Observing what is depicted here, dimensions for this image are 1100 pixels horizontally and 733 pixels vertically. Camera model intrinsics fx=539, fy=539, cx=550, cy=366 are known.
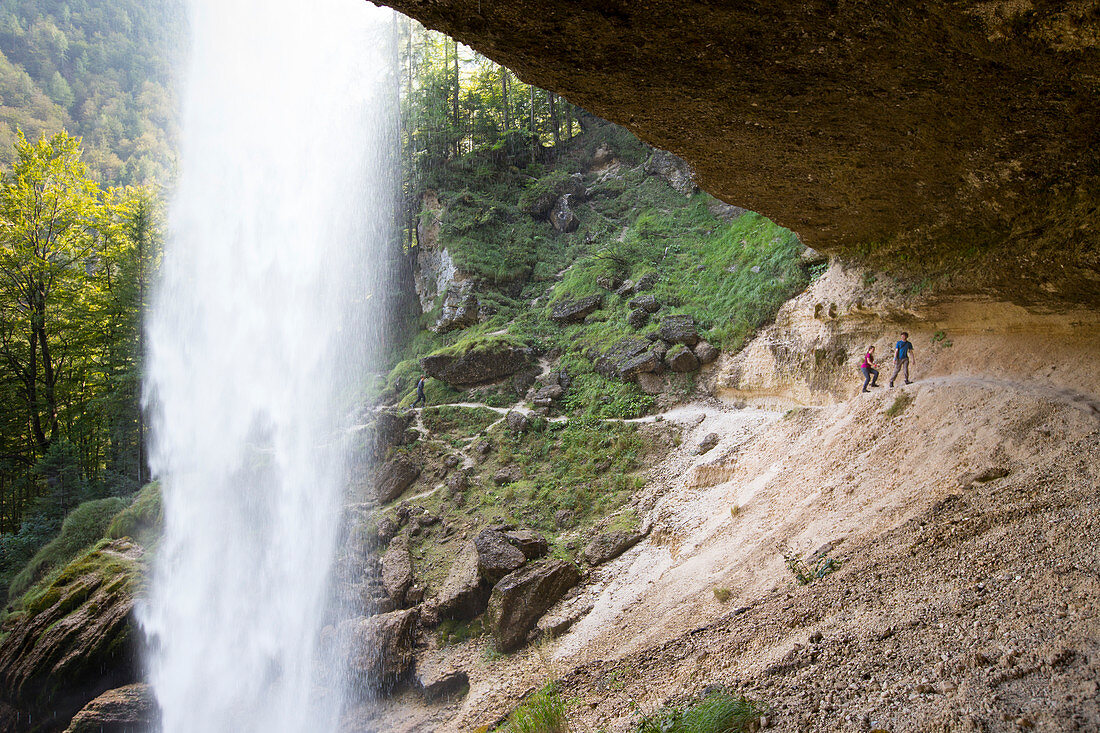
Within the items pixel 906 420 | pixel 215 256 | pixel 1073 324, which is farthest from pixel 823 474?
pixel 215 256

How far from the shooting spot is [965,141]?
4969mm

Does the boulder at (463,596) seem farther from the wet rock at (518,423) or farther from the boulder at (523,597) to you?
the wet rock at (518,423)

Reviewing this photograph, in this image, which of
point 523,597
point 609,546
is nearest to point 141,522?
point 523,597

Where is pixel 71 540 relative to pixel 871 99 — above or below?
below

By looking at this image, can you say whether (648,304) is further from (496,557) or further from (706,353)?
(496,557)

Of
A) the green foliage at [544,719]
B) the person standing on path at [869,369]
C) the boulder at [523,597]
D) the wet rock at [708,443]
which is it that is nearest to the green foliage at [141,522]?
the boulder at [523,597]

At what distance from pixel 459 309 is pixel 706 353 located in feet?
34.1

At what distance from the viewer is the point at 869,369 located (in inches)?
365

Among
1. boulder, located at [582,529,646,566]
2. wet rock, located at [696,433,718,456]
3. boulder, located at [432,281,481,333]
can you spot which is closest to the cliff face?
wet rock, located at [696,433,718,456]

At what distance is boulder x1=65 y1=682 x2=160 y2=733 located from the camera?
36.0ft

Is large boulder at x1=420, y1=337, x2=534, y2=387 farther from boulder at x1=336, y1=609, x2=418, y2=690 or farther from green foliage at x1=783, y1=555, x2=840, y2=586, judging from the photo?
green foliage at x1=783, y1=555, x2=840, y2=586

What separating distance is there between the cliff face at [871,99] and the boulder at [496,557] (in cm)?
758

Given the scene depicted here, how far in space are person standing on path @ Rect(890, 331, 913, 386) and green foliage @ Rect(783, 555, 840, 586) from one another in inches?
150

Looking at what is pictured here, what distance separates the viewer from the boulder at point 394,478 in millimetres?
14367
